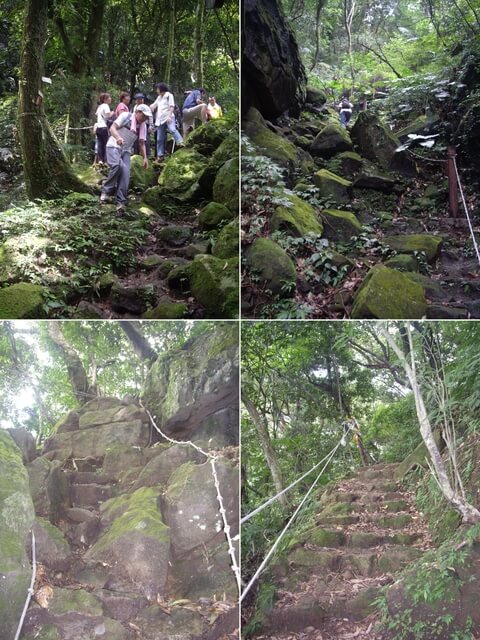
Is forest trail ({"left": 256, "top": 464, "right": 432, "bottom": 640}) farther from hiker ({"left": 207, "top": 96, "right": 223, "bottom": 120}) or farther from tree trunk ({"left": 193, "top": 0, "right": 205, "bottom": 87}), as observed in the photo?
tree trunk ({"left": 193, "top": 0, "right": 205, "bottom": 87})

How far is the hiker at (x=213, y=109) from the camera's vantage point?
3609 millimetres

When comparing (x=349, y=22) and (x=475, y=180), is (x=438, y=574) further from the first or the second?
(x=349, y=22)

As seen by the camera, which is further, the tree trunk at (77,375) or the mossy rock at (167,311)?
the tree trunk at (77,375)

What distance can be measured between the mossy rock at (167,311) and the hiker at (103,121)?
1571 millimetres

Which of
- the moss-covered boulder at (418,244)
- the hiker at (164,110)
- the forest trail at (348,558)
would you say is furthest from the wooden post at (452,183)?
the hiker at (164,110)

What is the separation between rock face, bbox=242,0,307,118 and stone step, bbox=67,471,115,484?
10.9 ft

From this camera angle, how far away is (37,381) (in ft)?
10.1

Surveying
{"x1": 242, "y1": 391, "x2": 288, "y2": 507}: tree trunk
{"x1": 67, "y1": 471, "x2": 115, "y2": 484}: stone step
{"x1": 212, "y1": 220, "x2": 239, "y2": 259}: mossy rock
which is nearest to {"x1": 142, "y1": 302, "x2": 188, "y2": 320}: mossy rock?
{"x1": 212, "y1": 220, "x2": 239, "y2": 259}: mossy rock

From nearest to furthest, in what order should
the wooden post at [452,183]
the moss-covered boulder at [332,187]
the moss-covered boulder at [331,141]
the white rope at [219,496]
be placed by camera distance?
the white rope at [219,496] → the wooden post at [452,183] → the moss-covered boulder at [332,187] → the moss-covered boulder at [331,141]

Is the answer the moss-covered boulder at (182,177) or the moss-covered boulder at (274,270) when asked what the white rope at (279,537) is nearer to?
the moss-covered boulder at (274,270)

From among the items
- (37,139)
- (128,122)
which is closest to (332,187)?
(128,122)

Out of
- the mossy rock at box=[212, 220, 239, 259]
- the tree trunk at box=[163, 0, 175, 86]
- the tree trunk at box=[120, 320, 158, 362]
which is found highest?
the tree trunk at box=[163, 0, 175, 86]

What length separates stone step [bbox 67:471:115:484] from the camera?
3.00m

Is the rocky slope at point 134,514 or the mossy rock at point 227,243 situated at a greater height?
the mossy rock at point 227,243
